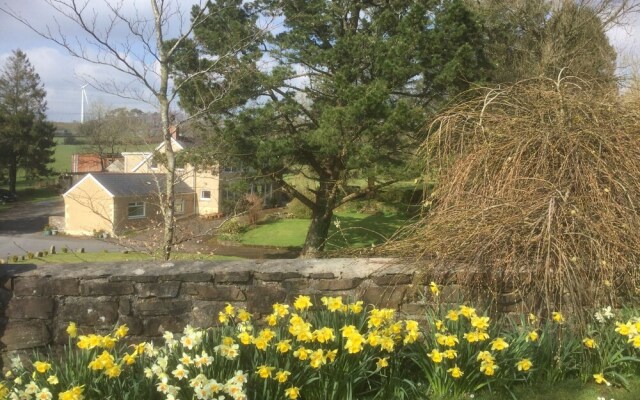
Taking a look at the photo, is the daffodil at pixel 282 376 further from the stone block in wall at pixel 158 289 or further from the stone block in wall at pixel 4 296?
the stone block in wall at pixel 4 296

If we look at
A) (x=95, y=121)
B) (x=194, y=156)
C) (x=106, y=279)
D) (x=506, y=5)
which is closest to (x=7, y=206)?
(x=95, y=121)

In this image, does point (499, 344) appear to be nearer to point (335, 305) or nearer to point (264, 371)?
point (335, 305)

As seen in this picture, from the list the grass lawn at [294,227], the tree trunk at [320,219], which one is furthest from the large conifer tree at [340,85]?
the grass lawn at [294,227]

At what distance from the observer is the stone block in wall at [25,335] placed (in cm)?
371

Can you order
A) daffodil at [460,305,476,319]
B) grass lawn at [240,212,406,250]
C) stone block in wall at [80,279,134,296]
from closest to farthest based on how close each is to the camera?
daffodil at [460,305,476,319]
stone block in wall at [80,279,134,296]
grass lawn at [240,212,406,250]

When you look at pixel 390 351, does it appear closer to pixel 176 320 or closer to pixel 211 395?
pixel 211 395

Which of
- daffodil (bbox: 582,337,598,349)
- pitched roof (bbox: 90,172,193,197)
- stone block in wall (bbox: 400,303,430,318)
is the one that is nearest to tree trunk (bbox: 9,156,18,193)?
pitched roof (bbox: 90,172,193,197)

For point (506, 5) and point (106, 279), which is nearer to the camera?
point (106, 279)

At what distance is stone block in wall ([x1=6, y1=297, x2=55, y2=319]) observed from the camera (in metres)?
3.74

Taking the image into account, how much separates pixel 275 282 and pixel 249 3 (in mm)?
15635

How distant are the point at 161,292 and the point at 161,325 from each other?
0.22 metres

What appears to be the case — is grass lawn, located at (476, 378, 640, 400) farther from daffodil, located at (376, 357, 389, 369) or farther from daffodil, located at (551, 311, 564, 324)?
daffodil, located at (376, 357, 389, 369)

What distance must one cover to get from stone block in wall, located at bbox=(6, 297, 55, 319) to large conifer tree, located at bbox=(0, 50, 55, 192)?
48.9 metres

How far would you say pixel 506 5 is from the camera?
70.1 feet
